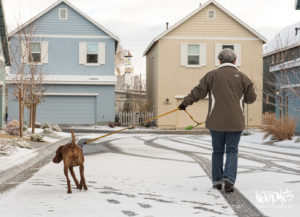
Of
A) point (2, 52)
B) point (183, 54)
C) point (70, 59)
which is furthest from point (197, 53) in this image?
point (2, 52)

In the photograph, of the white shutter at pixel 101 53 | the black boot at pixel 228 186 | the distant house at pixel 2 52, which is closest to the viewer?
the black boot at pixel 228 186

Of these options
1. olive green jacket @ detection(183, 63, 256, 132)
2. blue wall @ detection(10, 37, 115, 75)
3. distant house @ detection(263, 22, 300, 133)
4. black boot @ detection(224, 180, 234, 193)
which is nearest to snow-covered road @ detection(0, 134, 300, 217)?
black boot @ detection(224, 180, 234, 193)

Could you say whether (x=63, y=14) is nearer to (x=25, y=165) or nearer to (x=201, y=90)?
(x=25, y=165)

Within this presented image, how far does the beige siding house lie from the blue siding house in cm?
325

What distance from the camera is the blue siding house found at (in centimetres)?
2838

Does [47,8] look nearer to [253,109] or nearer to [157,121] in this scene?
[157,121]

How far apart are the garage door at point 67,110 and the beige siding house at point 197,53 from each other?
4335 millimetres

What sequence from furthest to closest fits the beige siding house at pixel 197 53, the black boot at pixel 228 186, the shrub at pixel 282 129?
the beige siding house at pixel 197 53 → the shrub at pixel 282 129 → the black boot at pixel 228 186

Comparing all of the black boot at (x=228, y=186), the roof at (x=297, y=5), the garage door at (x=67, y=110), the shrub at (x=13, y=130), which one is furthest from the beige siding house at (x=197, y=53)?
the black boot at (x=228, y=186)

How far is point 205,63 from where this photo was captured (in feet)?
94.1

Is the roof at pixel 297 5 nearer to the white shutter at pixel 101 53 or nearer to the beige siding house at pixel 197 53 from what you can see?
the beige siding house at pixel 197 53

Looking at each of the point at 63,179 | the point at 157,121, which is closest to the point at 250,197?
the point at 63,179

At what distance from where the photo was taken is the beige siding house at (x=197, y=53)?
1125 inches

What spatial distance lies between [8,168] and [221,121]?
12.2 ft
